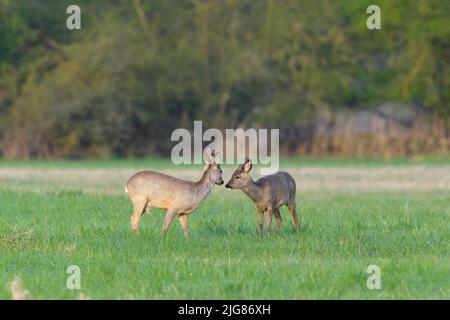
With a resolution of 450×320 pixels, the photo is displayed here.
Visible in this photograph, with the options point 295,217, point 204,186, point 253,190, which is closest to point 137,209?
point 204,186

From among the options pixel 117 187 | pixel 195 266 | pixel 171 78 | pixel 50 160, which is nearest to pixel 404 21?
pixel 171 78

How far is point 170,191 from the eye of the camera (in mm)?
14250

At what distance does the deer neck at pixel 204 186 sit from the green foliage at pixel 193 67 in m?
31.5

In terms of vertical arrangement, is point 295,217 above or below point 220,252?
above

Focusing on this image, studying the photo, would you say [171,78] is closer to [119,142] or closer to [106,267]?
[119,142]

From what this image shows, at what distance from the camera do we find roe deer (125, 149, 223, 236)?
1427 cm

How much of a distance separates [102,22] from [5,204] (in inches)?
1158

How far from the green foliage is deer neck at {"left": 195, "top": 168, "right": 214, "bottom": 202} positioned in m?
31.5

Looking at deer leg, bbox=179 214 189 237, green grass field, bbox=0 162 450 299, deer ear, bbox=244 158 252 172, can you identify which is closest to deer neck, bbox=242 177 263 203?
deer ear, bbox=244 158 252 172

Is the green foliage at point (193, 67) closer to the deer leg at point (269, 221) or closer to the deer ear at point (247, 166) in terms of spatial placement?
the deer ear at point (247, 166)

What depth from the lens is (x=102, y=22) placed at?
47.3m

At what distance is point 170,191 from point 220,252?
1487 mm

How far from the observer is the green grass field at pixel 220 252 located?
34.7 feet

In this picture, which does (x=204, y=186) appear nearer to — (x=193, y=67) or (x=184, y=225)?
(x=184, y=225)
